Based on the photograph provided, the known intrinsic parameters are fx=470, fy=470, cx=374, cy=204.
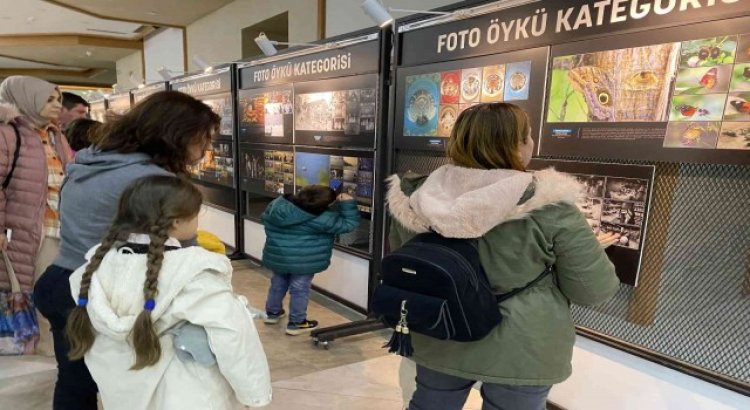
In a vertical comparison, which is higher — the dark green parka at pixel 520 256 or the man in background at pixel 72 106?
the man in background at pixel 72 106

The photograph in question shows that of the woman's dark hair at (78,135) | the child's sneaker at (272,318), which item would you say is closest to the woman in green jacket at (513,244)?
the child's sneaker at (272,318)

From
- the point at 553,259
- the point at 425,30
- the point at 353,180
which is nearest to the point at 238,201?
the point at 353,180

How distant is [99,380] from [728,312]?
209 centimetres

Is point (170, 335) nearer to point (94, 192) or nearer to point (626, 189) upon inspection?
point (94, 192)

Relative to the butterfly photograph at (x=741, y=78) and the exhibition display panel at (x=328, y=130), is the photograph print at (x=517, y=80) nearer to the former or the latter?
the butterfly photograph at (x=741, y=78)

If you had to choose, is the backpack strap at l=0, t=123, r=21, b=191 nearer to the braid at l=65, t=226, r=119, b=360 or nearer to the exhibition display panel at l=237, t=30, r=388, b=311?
the braid at l=65, t=226, r=119, b=360

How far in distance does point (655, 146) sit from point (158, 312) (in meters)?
1.81

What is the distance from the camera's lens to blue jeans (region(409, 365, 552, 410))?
133cm

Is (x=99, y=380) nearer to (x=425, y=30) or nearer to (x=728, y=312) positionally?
(x=728, y=312)

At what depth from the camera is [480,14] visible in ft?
7.86

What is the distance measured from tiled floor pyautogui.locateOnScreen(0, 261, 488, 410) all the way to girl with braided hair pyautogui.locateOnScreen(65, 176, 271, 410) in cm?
118

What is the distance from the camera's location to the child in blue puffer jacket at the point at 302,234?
3045 millimetres

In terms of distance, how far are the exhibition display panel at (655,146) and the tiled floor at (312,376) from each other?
1037 mm

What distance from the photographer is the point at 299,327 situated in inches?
126
